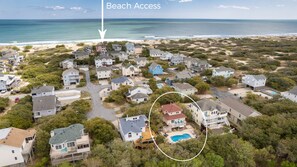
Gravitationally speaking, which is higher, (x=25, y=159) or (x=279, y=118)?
(x=279, y=118)

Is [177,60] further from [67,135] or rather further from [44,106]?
[67,135]

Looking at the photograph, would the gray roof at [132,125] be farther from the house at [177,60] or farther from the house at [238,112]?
the house at [177,60]

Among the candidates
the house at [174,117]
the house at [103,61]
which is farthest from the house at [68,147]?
the house at [103,61]

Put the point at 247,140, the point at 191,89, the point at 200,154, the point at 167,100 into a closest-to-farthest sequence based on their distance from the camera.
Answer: the point at 200,154
the point at 247,140
the point at 167,100
the point at 191,89

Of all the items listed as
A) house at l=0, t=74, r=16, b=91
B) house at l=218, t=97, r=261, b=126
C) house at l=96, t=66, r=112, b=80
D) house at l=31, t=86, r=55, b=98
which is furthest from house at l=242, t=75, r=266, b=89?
house at l=0, t=74, r=16, b=91

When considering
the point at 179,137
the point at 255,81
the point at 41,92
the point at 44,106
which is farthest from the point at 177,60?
the point at 44,106

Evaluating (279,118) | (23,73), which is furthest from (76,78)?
(279,118)

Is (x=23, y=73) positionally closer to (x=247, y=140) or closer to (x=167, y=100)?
(x=167, y=100)
